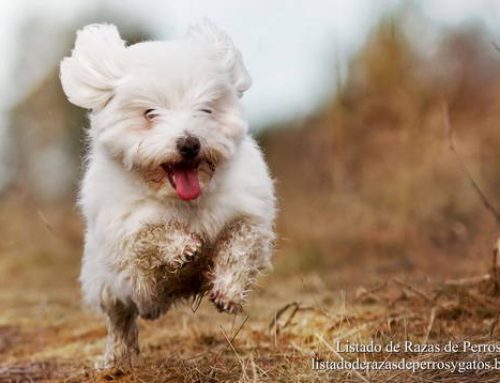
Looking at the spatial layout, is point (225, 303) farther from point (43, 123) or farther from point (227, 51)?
point (43, 123)

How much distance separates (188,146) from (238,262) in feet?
2.44

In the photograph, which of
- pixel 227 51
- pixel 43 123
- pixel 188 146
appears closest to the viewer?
pixel 188 146

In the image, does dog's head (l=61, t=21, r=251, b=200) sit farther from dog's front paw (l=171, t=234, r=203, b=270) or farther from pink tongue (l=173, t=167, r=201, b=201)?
dog's front paw (l=171, t=234, r=203, b=270)

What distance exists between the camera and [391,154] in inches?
631

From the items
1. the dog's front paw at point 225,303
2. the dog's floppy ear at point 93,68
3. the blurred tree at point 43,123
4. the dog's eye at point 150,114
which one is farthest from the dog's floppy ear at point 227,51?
the blurred tree at point 43,123

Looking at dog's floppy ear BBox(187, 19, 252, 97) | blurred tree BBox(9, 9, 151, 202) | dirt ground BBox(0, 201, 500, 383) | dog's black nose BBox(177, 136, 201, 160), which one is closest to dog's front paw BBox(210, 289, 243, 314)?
dirt ground BBox(0, 201, 500, 383)

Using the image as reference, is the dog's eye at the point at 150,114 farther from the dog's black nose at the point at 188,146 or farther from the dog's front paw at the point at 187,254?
the dog's front paw at the point at 187,254

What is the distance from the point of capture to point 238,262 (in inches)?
190

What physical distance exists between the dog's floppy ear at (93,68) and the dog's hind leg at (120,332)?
158cm

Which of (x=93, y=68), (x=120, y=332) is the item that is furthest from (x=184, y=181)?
(x=120, y=332)

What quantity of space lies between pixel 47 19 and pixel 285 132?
223 inches

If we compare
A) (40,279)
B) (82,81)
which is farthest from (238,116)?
(40,279)

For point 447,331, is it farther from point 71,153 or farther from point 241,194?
point 71,153

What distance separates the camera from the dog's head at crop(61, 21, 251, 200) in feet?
14.8
